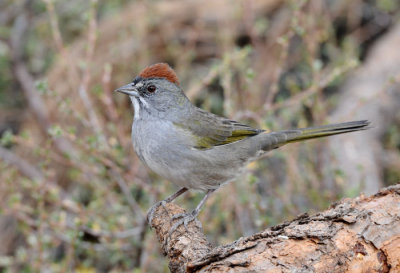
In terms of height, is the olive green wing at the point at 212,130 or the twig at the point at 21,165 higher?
the twig at the point at 21,165

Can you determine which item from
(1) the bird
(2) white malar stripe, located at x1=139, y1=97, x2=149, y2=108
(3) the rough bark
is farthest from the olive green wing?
(3) the rough bark

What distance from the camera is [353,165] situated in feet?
19.8

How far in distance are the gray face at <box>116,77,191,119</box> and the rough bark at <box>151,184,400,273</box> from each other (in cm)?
161

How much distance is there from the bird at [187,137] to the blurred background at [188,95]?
0.32 m

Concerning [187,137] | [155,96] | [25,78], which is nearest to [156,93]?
[155,96]

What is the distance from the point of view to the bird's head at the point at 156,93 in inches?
170

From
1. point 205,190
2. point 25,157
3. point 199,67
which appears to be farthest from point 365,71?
point 25,157

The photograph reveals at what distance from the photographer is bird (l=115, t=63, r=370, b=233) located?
13.1 feet

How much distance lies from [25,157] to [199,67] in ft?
9.07

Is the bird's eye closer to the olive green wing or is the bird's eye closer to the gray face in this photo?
the gray face

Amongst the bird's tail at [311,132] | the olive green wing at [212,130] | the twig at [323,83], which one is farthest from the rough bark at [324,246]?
the twig at [323,83]

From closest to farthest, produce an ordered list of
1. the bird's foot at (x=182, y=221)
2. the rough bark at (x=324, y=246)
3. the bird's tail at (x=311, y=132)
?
1. the rough bark at (x=324, y=246)
2. the bird's foot at (x=182, y=221)
3. the bird's tail at (x=311, y=132)

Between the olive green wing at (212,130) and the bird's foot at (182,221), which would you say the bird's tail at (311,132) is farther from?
the bird's foot at (182,221)

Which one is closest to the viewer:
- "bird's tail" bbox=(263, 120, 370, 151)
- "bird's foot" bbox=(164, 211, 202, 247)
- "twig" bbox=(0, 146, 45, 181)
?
"bird's foot" bbox=(164, 211, 202, 247)
